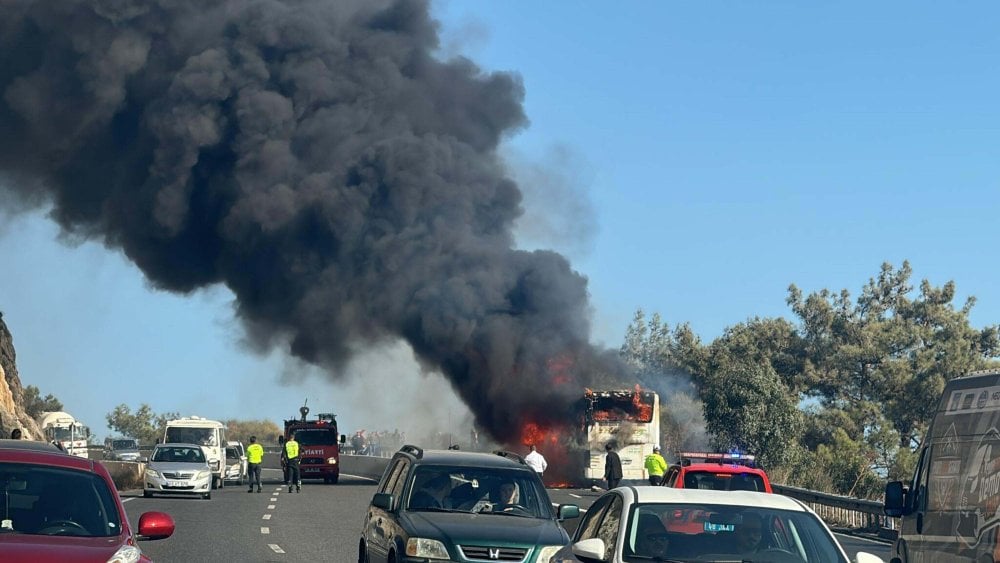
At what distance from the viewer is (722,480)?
18703mm

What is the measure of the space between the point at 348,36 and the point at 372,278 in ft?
42.7

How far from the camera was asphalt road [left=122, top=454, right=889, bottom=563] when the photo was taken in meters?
17.6

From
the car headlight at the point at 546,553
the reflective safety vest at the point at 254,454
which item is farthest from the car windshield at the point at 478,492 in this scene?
the reflective safety vest at the point at 254,454

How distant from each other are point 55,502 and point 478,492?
5049mm

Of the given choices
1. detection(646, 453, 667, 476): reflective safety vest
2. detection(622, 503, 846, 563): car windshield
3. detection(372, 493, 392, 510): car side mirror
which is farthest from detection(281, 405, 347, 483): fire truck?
detection(622, 503, 846, 563): car windshield

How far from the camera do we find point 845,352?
66.1 meters

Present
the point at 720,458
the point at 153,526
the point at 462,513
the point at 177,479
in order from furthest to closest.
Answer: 1. the point at 177,479
2. the point at 720,458
3. the point at 462,513
4. the point at 153,526

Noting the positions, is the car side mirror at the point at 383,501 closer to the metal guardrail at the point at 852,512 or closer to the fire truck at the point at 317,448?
the metal guardrail at the point at 852,512

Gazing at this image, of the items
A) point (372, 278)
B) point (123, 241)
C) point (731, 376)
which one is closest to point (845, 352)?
point (731, 376)

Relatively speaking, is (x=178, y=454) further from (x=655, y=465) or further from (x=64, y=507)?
(x=64, y=507)

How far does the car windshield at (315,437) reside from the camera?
1769 inches

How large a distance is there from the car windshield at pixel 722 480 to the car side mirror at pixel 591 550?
10522 millimetres

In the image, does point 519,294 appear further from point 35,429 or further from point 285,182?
point 35,429

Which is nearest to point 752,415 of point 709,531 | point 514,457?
point 514,457
